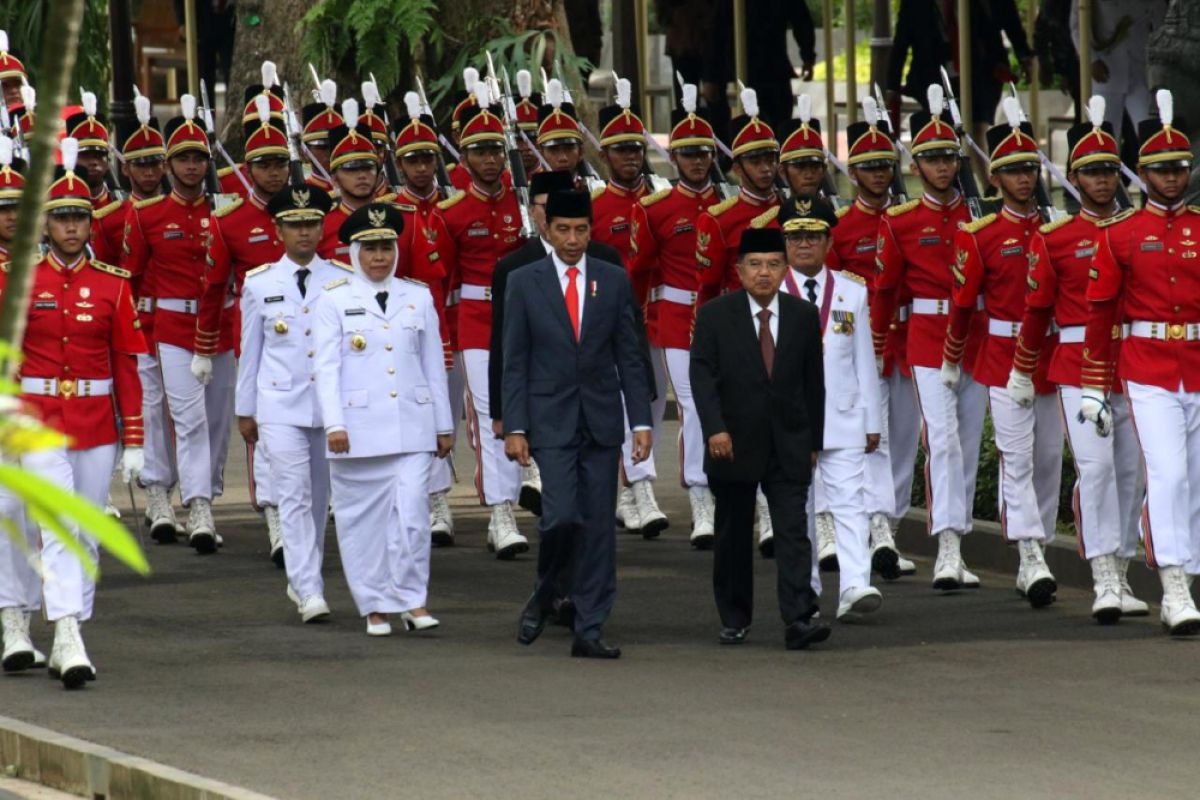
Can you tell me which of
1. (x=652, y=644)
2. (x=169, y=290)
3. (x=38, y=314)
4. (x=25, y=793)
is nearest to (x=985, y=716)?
(x=652, y=644)

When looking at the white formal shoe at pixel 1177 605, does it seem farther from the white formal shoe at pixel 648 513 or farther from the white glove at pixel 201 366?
the white glove at pixel 201 366

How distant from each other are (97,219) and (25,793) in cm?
696

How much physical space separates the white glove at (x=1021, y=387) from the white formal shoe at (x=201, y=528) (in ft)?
14.4

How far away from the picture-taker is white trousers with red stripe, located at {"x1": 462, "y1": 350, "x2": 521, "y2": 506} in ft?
41.0

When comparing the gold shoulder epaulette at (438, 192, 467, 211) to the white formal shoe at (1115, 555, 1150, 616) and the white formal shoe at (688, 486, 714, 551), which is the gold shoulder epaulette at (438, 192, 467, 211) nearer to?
the white formal shoe at (688, 486, 714, 551)

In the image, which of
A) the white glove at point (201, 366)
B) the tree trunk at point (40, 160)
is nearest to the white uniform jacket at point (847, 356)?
the white glove at point (201, 366)

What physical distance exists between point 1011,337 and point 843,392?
120 centimetres

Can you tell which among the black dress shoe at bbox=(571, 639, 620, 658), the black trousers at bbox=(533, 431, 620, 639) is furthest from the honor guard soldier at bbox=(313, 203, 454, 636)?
the black dress shoe at bbox=(571, 639, 620, 658)

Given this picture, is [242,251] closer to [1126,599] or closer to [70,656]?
[70,656]

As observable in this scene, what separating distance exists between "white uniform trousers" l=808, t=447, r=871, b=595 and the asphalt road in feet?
0.82

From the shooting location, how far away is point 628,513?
1338 centimetres

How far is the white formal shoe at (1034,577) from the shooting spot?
10445 millimetres

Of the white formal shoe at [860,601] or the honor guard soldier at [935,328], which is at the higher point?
the honor guard soldier at [935,328]

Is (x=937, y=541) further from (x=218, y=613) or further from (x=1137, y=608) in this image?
(x=218, y=613)
